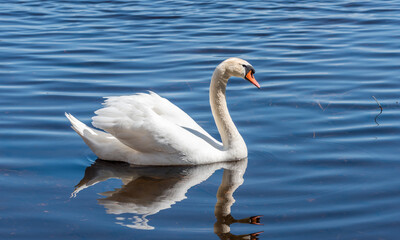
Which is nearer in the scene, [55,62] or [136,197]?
[136,197]

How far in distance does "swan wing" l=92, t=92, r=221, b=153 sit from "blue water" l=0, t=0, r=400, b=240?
0.30 meters

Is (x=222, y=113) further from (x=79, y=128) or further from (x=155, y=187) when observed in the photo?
(x=79, y=128)

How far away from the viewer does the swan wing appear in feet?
25.2

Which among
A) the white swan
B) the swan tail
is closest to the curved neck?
the white swan

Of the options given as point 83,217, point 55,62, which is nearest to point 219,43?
point 55,62

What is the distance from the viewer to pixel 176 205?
6.63 m

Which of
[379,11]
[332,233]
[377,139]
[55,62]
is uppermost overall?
[379,11]

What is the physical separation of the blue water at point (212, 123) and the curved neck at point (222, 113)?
1.05 feet

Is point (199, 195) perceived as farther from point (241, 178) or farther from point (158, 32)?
point (158, 32)

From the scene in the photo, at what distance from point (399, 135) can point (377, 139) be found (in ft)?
1.06

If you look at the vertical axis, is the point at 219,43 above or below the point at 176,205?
above

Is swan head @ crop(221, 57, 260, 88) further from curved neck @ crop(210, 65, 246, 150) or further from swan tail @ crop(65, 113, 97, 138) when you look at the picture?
swan tail @ crop(65, 113, 97, 138)

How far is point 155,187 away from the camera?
285 inches

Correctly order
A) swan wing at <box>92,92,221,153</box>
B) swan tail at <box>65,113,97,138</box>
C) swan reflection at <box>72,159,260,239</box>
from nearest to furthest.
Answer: swan reflection at <box>72,159,260,239</box>
swan wing at <box>92,92,221,153</box>
swan tail at <box>65,113,97,138</box>
